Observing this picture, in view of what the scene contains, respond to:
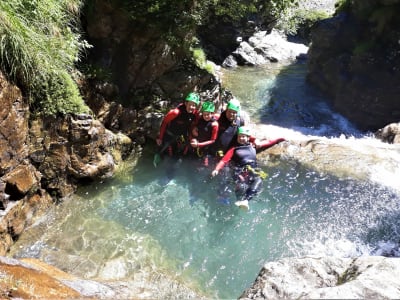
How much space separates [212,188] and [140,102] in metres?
3.04

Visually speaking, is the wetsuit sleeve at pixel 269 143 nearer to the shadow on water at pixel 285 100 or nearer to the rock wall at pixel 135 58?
the rock wall at pixel 135 58

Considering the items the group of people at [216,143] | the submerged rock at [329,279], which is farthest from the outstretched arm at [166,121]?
the submerged rock at [329,279]

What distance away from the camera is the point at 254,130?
38.0 feet

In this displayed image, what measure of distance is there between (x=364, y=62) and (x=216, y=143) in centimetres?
839

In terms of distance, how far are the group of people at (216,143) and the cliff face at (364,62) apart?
5.87 metres

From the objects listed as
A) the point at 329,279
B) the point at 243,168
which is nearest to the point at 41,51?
the point at 243,168

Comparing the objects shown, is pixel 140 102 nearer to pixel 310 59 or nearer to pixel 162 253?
pixel 162 253

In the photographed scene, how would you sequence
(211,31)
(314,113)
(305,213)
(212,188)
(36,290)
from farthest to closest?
(211,31) < (314,113) < (212,188) < (305,213) < (36,290)

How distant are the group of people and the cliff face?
5.87 m

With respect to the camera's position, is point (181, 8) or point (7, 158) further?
point (181, 8)

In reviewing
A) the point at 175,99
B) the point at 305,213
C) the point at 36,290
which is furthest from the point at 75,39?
the point at 305,213

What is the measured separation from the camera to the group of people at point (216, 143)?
7.95 meters

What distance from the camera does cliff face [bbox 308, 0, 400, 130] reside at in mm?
13109

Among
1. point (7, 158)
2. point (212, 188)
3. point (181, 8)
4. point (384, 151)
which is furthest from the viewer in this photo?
point (384, 151)
